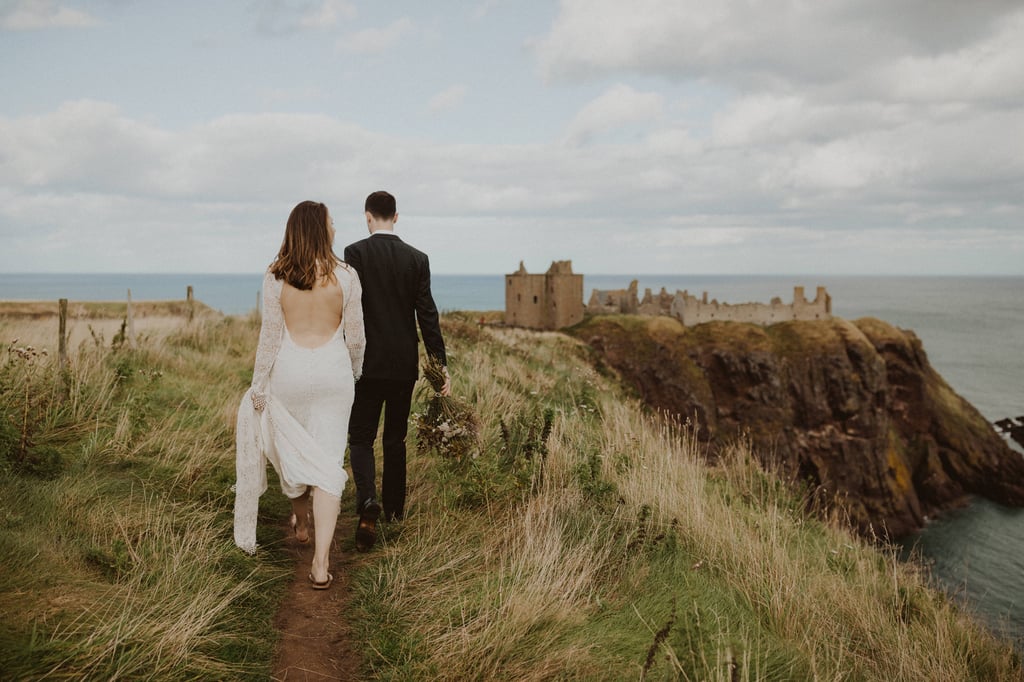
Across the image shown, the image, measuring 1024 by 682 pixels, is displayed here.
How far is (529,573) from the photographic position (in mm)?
4086

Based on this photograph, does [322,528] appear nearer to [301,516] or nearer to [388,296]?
[301,516]

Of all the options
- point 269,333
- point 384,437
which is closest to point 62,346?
point 269,333

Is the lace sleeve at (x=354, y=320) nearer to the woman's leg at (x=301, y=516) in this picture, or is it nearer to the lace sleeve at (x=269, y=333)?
the lace sleeve at (x=269, y=333)

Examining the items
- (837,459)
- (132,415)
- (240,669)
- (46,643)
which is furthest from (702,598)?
(837,459)

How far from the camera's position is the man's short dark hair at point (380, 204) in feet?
16.2

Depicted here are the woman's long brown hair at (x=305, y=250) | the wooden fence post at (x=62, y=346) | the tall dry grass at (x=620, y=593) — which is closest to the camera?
the tall dry grass at (x=620, y=593)

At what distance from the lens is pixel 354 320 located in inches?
182

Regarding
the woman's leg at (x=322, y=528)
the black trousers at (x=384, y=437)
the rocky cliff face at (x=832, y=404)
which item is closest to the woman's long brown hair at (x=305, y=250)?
the black trousers at (x=384, y=437)

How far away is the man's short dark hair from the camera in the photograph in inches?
195

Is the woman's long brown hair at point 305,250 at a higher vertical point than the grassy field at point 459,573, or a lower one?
higher

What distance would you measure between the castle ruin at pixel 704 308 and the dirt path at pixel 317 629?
55251 millimetres

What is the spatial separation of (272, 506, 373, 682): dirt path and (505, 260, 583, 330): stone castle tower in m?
50.1

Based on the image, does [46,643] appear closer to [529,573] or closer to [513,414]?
[529,573]

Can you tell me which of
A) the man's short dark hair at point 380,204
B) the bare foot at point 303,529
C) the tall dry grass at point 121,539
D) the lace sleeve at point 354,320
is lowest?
the bare foot at point 303,529
